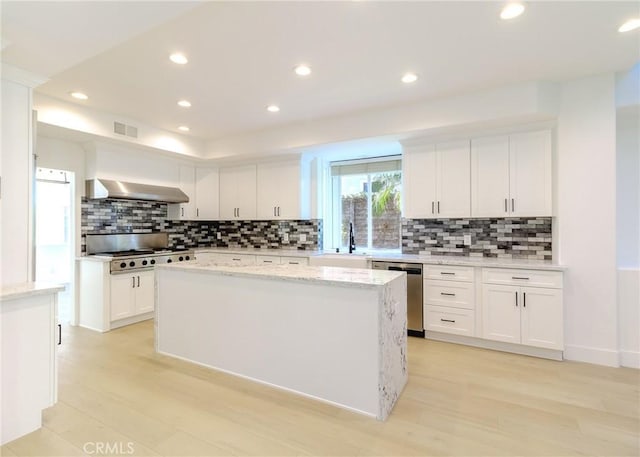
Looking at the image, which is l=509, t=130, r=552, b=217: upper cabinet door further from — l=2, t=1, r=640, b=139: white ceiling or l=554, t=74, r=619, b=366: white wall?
l=2, t=1, r=640, b=139: white ceiling

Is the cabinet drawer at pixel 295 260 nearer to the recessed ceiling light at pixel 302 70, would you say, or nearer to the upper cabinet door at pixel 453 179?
the upper cabinet door at pixel 453 179

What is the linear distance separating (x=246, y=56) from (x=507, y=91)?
2.58 m

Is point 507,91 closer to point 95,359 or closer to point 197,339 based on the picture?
point 197,339

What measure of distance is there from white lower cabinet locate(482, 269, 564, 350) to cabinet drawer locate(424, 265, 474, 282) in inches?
6.7

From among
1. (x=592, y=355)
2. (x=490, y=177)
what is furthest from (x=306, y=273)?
(x=592, y=355)

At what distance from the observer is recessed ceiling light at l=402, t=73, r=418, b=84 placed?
2989mm

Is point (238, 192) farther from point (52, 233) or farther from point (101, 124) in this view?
point (52, 233)

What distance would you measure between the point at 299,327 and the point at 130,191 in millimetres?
3307

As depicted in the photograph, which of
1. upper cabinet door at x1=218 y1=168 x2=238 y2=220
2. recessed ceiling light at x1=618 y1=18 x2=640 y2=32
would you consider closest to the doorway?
upper cabinet door at x1=218 y1=168 x2=238 y2=220

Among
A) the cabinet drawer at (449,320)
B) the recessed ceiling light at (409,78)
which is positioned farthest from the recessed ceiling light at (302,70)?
the cabinet drawer at (449,320)

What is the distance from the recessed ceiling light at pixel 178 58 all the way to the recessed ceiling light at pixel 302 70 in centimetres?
93

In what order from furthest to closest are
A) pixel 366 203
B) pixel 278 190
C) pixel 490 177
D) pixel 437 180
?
pixel 366 203
pixel 278 190
pixel 437 180
pixel 490 177

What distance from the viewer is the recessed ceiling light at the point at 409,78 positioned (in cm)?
299

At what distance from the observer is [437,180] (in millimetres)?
3988
